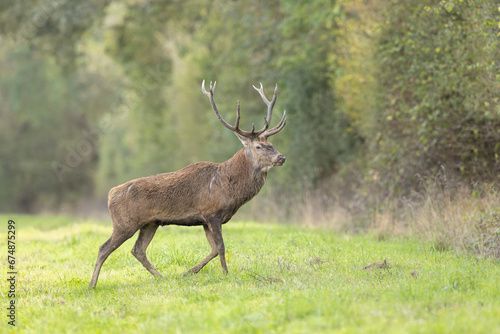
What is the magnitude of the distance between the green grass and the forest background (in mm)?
2142

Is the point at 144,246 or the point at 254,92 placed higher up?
the point at 254,92

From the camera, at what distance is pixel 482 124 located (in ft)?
44.1

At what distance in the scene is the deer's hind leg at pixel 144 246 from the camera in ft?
30.8

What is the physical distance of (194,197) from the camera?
912 cm

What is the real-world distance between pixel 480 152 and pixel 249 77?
44.2 feet

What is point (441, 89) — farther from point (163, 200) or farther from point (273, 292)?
point (273, 292)

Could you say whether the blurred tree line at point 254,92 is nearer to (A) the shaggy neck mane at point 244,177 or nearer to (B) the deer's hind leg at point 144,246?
(A) the shaggy neck mane at point 244,177

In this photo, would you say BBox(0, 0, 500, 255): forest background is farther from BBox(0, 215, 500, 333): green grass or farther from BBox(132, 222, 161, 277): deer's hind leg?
BBox(132, 222, 161, 277): deer's hind leg

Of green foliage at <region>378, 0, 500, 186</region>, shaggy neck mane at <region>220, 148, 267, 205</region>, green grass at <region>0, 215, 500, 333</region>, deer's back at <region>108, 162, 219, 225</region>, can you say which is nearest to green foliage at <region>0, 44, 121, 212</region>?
green foliage at <region>378, 0, 500, 186</region>

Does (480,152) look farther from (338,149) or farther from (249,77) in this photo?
(249,77)

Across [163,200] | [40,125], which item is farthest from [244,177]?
[40,125]

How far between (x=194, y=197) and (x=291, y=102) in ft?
43.5

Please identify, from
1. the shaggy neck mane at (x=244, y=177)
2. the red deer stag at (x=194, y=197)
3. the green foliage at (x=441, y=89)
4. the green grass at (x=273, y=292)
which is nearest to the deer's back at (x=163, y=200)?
the red deer stag at (x=194, y=197)

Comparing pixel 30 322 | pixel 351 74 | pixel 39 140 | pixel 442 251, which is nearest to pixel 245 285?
pixel 30 322
